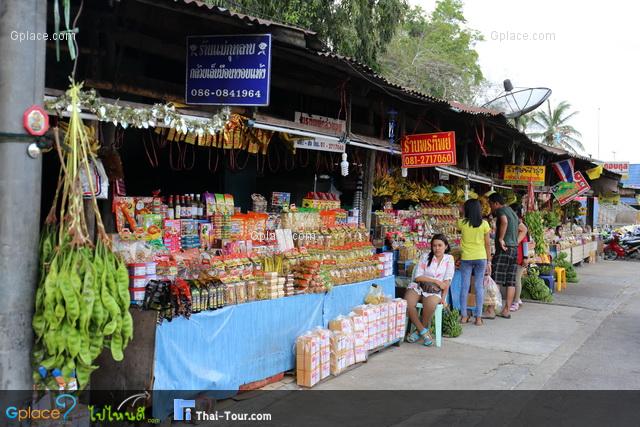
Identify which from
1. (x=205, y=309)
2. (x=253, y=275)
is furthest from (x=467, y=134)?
(x=205, y=309)

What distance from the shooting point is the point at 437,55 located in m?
31.6

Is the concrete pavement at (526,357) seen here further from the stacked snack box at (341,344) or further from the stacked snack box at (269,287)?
the stacked snack box at (269,287)

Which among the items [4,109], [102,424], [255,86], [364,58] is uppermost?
[364,58]

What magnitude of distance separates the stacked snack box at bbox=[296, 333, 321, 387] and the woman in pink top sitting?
2.32 m

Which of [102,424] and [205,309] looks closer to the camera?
[102,424]

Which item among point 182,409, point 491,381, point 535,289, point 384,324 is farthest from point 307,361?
point 535,289

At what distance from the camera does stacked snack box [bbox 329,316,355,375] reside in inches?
251

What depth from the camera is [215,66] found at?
519 centimetres

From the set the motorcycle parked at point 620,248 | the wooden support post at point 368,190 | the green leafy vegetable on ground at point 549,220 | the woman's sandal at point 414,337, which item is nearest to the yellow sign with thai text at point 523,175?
the green leafy vegetable on ground at point 549,220

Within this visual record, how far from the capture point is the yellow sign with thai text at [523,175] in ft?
45.2

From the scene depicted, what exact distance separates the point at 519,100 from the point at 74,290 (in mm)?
12267

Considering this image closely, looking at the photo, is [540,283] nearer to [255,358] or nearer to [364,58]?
[255,358]

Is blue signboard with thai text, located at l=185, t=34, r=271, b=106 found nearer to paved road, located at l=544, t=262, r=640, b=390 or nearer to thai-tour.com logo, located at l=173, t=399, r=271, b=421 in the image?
thai-tour.com logo, located at l=173, t=399, r=271, b=421

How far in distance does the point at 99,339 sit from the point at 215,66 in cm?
257
